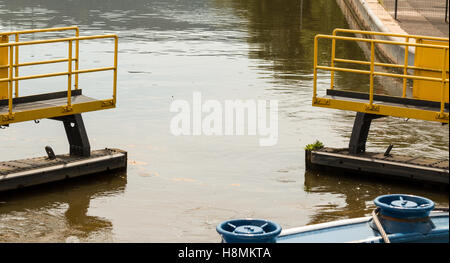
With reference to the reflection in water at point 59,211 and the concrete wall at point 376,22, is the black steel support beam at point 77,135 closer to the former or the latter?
the reflection in water at point 59,211

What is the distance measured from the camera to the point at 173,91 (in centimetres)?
1900

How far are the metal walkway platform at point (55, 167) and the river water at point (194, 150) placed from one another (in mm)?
141

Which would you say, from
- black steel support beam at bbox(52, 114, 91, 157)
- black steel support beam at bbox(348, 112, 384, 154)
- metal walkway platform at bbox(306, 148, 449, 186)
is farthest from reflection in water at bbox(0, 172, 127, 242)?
black steel support beam at bbox(348, 112, 384, 154)

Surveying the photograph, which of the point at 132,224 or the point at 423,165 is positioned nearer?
the point at 132,224

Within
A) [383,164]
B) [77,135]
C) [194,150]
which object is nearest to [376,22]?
[194,150]

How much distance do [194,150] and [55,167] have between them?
265 centimetres

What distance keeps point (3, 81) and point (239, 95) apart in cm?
728

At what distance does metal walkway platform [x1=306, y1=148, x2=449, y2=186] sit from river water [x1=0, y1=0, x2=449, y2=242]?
15cm

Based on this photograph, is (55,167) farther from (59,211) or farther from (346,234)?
(346,234)

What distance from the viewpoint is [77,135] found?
12727 millimetres

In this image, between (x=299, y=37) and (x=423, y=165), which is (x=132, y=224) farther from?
(x=299, y=37)

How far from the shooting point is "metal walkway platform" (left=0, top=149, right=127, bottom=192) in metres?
11.7

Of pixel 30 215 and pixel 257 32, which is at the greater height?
pixel 257 32
